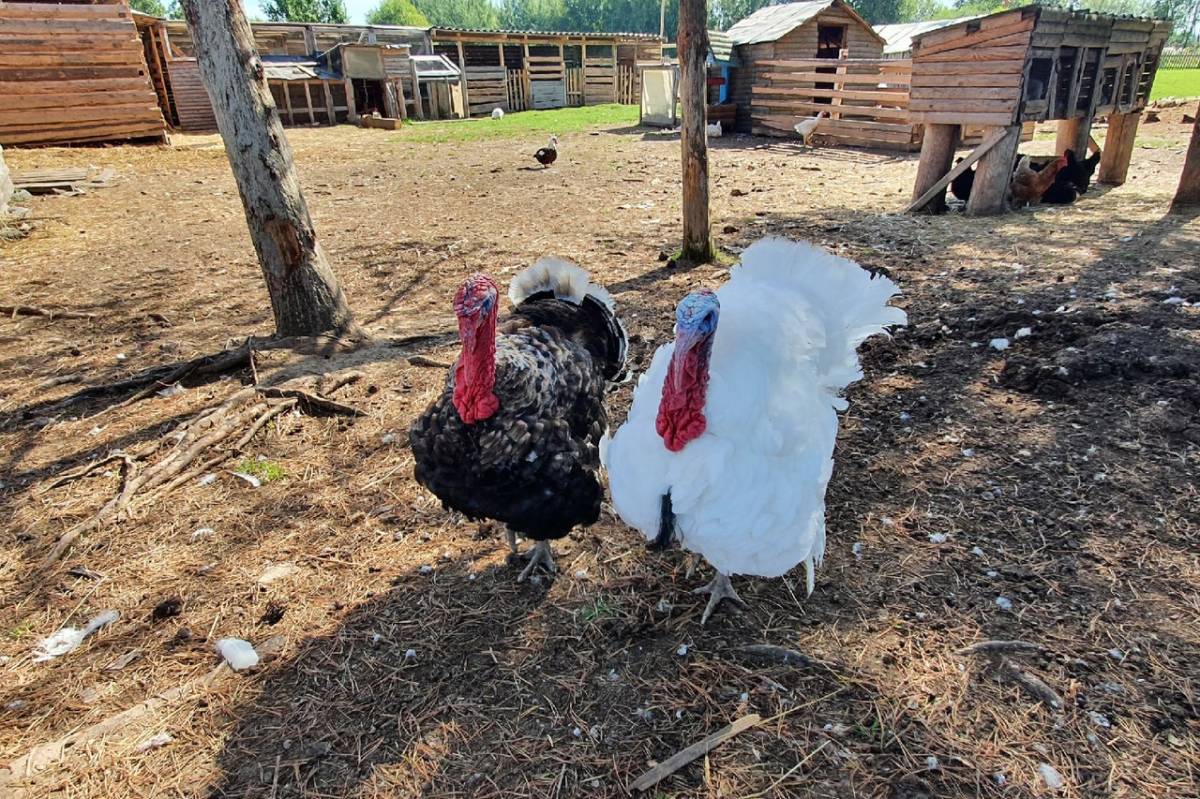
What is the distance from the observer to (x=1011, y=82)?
938 centimetres

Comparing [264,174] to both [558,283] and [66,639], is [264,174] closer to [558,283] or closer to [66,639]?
[558,283]

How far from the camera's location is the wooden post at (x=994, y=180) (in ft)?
32.1

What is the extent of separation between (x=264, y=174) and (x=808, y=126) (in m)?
17.1

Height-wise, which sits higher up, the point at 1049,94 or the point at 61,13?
the point at 61,13

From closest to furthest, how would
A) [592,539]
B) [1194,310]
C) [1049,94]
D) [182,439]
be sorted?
[592,539] < [182,439] < [1194,310] < [1049,94]

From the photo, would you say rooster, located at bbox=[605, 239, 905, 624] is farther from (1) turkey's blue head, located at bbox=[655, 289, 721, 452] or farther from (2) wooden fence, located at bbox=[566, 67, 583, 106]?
(2) wooden fence, located at bbox=[566, 67, 583, 106]

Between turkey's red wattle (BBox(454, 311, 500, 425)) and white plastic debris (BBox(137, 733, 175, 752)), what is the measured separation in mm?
1871

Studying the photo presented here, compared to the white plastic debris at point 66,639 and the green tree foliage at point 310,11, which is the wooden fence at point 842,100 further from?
the green tree foliage at point 310,11

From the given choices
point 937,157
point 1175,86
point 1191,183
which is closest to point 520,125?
point 937,157

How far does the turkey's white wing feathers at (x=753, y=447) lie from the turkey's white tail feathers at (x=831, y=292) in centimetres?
2

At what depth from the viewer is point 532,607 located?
3498 mm

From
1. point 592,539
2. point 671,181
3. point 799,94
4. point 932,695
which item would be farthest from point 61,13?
point 932,695

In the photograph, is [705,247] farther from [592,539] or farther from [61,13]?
[61,13]

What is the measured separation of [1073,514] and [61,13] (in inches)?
944
